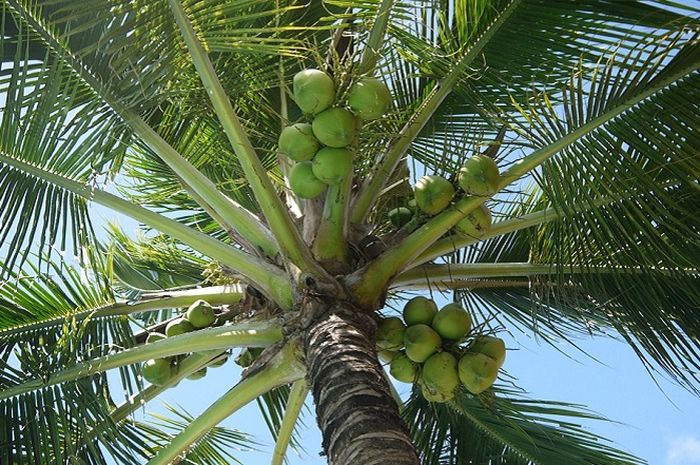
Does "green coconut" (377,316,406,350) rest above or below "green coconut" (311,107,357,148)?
below

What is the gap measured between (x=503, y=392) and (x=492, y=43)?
6.10 ft

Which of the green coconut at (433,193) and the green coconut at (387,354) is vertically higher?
the green coconut at (433,193)

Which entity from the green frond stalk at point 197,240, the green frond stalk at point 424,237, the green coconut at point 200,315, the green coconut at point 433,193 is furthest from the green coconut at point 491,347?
the green coconut at point 200,315

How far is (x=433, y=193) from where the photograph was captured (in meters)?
3.86

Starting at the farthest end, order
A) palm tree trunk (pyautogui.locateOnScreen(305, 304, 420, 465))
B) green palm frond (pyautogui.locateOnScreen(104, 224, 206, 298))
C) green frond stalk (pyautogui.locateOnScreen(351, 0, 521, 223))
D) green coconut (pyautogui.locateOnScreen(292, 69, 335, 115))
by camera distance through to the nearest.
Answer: green palm frond (pyautogui.locateOnScreen(104, 224, 206, 298)) → green frond stalk (pyautogui.locateOnScreen(351, 0, 521, 223)) → green coconut (pyautogui.locateOnScreen(292, 69, 335, 115)) → palm tree trunk (pyautogui.locateOnScreen(305, 304, 420, 465))

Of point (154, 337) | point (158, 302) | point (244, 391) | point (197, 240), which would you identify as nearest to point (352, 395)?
point (244, 391)

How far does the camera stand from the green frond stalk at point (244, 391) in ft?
12.5

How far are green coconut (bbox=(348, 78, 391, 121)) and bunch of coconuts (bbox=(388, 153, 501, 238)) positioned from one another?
1.42ft

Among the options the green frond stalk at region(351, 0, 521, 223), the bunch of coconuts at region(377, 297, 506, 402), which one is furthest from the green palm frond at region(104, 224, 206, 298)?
the bunch of coconuts at region(377, 297, 506, 402)

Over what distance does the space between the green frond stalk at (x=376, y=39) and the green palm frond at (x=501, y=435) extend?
1.75 metres

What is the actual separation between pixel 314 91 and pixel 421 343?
1091mm

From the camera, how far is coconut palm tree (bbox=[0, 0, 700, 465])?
11.8 feet

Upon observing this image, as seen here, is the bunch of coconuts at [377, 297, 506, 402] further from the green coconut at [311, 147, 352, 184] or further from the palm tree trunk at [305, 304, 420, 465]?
the green coconut at [311, 147, 352, 184]

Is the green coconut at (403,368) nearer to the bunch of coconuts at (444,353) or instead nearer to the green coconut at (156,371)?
the bunch of coconuts at (444,353)
